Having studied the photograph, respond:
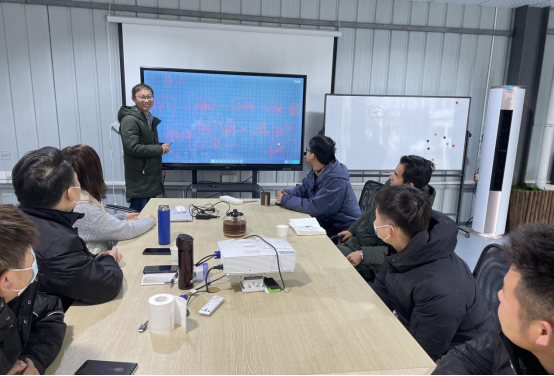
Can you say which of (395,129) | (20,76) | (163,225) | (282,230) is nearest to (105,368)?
(163,225)

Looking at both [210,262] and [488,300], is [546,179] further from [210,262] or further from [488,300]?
[210,262]

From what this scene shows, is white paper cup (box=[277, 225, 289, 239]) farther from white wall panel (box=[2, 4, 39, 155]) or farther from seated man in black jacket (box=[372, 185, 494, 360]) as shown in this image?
white wall panel (box=[2, 4, 39, 155])

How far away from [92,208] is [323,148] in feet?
5.30

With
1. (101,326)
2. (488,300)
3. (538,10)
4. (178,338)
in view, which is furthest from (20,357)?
(538,10)

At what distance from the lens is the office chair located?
140 centimetres

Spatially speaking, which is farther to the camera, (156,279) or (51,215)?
(156,279)

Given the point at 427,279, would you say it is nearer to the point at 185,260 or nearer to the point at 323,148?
the point at 185,260

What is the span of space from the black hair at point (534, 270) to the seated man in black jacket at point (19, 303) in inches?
46.5

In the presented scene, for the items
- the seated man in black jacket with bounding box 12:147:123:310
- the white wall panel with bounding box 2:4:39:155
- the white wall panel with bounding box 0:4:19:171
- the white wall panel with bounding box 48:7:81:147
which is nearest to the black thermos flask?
the seated man in black jacket with bounding box 12:147:123:310

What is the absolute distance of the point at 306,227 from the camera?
88.3 inches

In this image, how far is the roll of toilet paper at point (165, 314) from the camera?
113 cm

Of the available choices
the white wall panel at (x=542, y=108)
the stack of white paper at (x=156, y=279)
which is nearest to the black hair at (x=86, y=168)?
the stack of white paper at (x=156, y=279)

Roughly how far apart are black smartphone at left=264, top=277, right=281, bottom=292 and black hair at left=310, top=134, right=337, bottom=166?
145 cm

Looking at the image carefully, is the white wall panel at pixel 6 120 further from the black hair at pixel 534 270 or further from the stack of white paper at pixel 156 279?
the black hair at pixel 534 270
